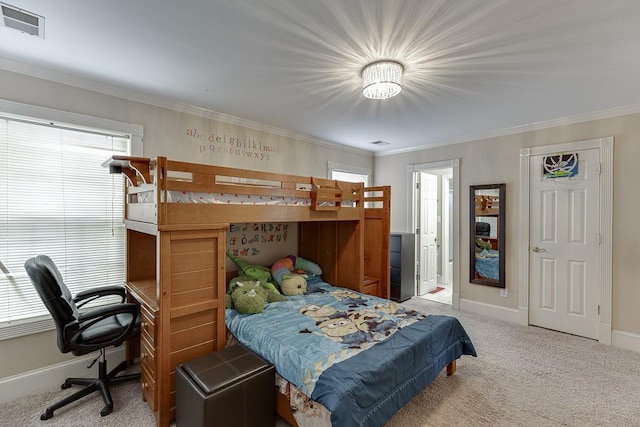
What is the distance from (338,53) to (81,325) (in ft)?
8.48

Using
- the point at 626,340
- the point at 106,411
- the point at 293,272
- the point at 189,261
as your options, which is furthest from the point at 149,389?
the point at 626,340

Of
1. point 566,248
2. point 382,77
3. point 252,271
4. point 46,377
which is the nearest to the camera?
point 382,77

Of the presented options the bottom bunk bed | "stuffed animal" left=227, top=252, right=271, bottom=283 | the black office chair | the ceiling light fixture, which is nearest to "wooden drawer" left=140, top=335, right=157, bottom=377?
the black office chair

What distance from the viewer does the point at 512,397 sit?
2268 millimetres

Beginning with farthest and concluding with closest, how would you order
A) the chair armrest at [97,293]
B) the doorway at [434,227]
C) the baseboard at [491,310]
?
the doorway at [434,227], the baseboard at [491,310], the chair armrest at [97,293]

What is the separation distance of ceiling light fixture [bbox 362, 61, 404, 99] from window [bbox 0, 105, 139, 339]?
2221mm

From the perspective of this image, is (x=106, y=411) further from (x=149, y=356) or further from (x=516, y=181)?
(x=516, y=181)

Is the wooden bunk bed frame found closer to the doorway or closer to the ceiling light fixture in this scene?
the ceiling light fixture

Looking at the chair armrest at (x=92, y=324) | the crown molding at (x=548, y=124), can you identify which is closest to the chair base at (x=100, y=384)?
the chair armrest at (x=92, y=324)

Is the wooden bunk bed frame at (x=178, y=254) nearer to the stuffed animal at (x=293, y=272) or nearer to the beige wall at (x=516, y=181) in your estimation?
the stuffed animal at (x=293, y=272)

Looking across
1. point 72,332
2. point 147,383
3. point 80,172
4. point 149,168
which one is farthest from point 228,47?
point 147,383

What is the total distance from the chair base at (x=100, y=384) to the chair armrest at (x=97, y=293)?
1.52 feet

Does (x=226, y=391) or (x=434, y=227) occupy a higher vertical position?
(x=434, y=227)

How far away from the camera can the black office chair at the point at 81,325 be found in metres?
1.90
